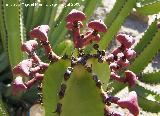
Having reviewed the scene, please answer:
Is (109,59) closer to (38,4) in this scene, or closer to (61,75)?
(61,75)

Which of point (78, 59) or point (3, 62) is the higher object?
point (3, 62)

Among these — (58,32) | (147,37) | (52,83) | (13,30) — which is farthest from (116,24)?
(52,83)

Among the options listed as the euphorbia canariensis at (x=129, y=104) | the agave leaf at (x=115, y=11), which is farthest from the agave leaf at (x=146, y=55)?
the euphorbia canariensis at (x=129, y=104)

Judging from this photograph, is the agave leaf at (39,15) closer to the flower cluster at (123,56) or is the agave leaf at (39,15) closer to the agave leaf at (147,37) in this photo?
the agave leaf at (147,37)

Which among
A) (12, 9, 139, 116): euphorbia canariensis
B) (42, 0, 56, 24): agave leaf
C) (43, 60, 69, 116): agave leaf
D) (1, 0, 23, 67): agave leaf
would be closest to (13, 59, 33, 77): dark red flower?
(12, 9, 139, 116): euphorbia canariensis

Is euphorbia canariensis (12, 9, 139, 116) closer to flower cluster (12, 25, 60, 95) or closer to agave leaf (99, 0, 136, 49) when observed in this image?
flower cluster (12, 25, 60, 95)

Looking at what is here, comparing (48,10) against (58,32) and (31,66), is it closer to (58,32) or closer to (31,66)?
(58,32)

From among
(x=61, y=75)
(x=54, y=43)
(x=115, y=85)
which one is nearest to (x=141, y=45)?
(x=115, y=85)
